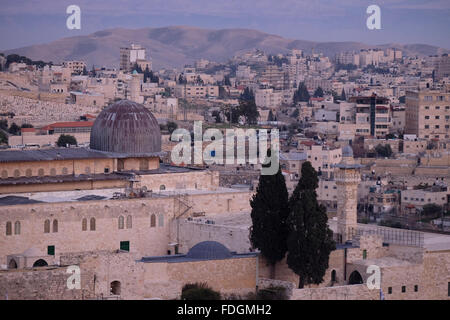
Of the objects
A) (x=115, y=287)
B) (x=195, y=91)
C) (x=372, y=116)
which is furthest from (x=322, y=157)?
(x=195, y=91)

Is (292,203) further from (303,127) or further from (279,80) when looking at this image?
(279,80)

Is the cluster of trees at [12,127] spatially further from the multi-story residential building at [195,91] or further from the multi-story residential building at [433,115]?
the multi-story residential building at [195,91]

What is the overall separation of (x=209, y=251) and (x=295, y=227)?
180cm

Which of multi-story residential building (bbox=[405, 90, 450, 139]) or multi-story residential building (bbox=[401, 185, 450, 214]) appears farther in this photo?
multi-story residential building (bbox=[405, 90, 450, 139])

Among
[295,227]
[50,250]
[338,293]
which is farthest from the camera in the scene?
[50,250]

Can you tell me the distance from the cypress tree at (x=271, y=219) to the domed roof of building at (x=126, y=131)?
5935 mm

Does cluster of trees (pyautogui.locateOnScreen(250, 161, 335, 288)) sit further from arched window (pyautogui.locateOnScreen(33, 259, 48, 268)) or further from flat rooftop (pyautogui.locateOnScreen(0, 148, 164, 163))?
flat rooftop (pyautogui.locateOnScreen(0, 148, 164, 163))

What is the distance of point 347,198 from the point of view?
94.7 ft

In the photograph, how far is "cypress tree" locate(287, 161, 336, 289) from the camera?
2633 cm

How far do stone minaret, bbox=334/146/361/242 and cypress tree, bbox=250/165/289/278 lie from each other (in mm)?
1885

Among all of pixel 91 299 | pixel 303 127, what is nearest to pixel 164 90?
pixel 303 127

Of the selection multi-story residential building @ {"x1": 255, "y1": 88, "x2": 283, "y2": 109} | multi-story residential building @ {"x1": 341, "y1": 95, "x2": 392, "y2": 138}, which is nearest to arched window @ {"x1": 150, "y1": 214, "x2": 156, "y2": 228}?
multi-story residential building @ {"x1": 341, "y1": 95, "x2": 392, "y2": 138}

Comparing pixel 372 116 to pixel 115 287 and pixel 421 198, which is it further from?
pixel 115 287

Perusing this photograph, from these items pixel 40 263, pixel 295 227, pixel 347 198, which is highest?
pixel 347 198
